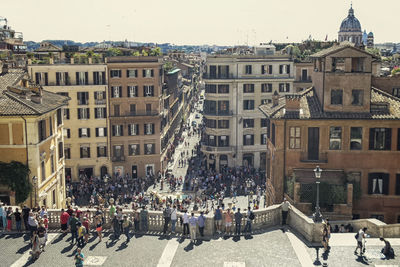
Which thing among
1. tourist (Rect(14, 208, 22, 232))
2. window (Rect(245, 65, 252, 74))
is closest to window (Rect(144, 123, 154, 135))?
window (Rect(245, 65, 252, 74))

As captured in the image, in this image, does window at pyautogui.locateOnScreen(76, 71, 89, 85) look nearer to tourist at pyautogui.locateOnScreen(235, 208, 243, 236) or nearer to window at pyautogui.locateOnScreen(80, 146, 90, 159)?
window at pyautogui.locateOnScreen(80, 146, 90, 159)

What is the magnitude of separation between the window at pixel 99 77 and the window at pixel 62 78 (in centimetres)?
374

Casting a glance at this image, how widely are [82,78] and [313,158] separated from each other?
4102cm

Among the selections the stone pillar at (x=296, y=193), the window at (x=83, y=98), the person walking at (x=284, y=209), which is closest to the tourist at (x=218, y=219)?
the person walking at (x=284, y=209)

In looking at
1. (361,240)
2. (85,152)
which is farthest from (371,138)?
(85,152)

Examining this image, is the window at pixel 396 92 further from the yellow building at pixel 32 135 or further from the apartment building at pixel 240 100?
the apartment building at pixel 240 100

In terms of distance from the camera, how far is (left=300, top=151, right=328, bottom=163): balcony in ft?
126

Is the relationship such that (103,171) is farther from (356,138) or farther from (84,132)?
(356,138)

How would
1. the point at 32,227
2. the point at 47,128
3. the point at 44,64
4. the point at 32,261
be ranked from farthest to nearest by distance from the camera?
the point at 44,64 < the point at 47,128 < the point at 32,227 < the point at 32,261

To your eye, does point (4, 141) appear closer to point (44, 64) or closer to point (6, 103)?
point (6, 103)

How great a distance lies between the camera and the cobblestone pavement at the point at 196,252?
80.1 feet

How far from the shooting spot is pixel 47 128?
131ft

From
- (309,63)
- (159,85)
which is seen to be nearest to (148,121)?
(159,85)

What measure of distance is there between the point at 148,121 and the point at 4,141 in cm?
3779
